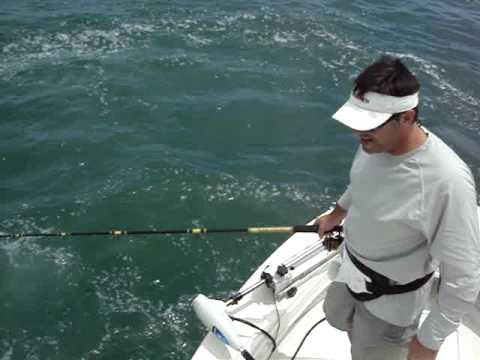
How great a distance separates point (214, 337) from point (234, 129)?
217 inches

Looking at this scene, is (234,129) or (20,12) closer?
(234,129)

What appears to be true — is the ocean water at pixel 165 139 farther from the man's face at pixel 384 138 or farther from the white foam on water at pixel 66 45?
the man's face at pixel 384 138

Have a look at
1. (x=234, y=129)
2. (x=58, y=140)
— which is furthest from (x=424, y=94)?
(x=58, y=140)

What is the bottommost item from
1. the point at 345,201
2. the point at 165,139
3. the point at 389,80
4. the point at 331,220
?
the point at 165,139

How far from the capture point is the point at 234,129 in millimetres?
8828

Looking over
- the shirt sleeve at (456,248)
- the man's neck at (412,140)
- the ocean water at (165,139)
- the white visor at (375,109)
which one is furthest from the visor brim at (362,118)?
the ocean water at (165,139)

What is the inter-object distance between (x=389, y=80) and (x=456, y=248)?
0.83 m

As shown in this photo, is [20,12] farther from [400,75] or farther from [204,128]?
[400,75]

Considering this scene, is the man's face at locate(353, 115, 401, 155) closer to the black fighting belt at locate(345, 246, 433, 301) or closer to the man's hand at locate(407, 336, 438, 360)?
the black fighting belt at locate(345, 246, 433, 301)

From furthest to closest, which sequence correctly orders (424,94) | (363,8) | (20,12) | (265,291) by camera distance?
(363,8) < (20,12) < (424,94) < (265,291)

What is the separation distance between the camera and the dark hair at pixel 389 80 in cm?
233

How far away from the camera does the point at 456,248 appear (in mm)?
2309

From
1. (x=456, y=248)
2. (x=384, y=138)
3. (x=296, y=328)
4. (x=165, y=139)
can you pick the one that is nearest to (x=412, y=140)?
(x=384, y=138)

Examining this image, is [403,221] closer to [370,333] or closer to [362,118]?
[362,118]
